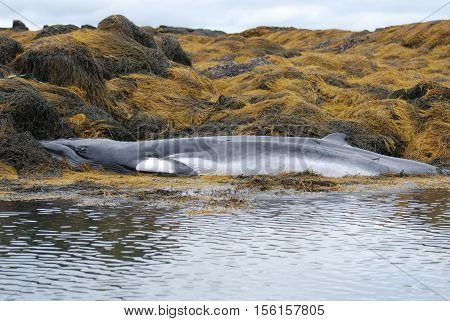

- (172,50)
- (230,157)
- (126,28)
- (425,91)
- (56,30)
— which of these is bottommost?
(230,157)

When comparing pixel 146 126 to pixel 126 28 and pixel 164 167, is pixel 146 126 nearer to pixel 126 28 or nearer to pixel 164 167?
pixel 164 167

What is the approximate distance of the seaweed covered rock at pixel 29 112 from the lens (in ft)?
38.2

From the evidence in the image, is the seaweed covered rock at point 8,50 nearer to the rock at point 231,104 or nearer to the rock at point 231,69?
the rock at point 231,104

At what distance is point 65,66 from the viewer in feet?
49.1

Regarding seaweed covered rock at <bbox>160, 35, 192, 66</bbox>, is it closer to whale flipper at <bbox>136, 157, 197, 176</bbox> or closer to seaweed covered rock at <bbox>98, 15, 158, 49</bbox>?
seaweed covered rock at <bbox>98, 15, 158, 49</bbox>

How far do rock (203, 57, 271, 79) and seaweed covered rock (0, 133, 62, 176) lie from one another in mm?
11255

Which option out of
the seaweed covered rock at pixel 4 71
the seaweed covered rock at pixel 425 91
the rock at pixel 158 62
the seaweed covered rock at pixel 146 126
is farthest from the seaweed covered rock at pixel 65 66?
the seaweed covered rock at pixel 425 91

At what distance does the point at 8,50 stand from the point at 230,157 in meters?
7.09

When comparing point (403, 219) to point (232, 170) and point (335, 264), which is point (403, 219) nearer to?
point (335, 264)

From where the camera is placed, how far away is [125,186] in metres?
9.38

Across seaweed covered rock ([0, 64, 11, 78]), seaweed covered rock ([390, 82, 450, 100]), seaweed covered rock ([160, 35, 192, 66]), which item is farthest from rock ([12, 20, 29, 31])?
seaweed covered rock ([390, 82, 450, 100])

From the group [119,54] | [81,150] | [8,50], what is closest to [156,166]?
[81,150]

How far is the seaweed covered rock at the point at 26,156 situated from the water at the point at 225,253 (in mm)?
2348

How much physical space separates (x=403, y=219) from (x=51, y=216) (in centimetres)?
309
